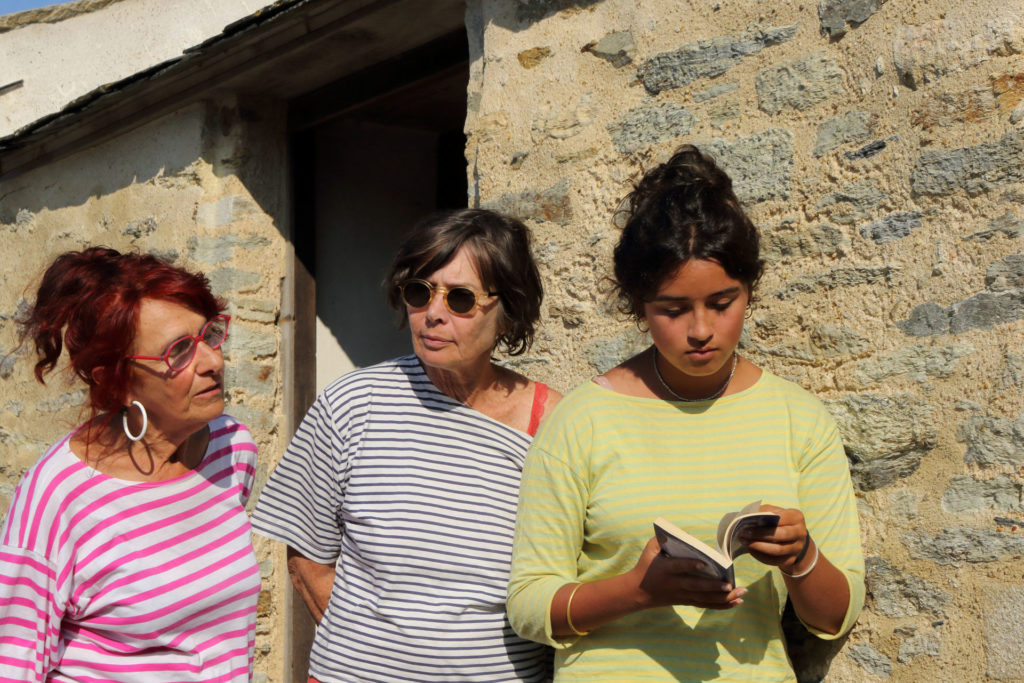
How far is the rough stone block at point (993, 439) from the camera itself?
7.20 ft

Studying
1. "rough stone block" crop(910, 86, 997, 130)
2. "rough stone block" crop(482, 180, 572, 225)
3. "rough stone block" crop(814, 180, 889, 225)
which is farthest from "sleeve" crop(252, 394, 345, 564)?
"rough stone block" crop(910, 86, 997, 130)

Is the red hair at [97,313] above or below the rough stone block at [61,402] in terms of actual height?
below

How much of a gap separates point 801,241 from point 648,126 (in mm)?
635

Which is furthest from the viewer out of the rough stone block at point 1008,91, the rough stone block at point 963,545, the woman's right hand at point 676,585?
the rough stone block at point 1008,91

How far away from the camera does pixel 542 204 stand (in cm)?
325

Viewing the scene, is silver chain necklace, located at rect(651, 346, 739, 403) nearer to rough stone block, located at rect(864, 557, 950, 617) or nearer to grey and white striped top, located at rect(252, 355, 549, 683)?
grey and white striped top, located at rect(252, 355, 549, 683)

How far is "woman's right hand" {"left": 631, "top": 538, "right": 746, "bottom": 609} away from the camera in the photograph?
1744 mm

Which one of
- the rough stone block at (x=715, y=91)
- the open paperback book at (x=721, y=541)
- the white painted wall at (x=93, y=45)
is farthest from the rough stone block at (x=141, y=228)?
the open paperback book at (x=721, y=541)

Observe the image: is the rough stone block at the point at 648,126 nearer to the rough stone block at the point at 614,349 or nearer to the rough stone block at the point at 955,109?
the rough stone block at the point at 614,349

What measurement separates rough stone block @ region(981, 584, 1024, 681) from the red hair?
179 cm

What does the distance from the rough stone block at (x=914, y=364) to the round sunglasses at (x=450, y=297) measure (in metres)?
0.93

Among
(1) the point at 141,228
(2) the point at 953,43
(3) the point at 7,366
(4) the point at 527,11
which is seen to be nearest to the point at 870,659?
(2) the point at 953,43

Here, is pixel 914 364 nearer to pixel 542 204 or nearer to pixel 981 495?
pixel 981 495

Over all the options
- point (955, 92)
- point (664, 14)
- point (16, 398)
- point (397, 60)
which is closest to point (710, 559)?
point (955, 92)
